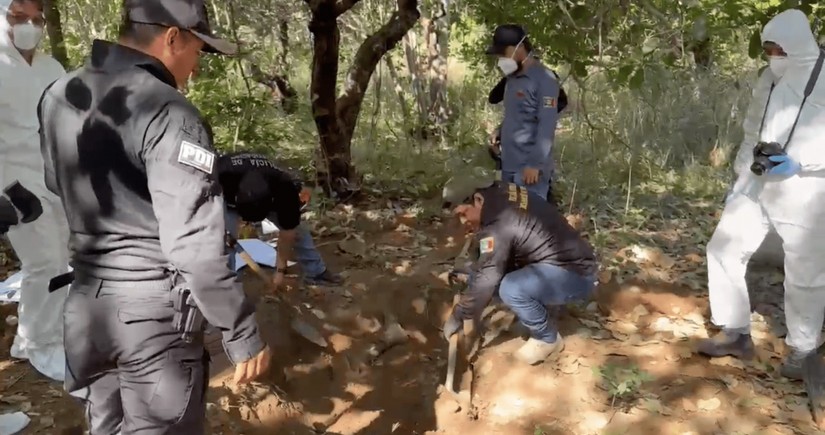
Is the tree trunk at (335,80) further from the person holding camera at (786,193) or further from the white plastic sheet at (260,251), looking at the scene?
the person holding camera at (786,193)

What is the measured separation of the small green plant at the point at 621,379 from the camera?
148 inches

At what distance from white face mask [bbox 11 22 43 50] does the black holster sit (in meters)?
2.02

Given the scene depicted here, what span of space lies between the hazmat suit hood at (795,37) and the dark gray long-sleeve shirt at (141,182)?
2814 mm

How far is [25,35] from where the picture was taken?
3271 mm

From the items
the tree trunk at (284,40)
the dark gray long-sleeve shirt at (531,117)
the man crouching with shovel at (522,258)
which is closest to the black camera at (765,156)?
the man crouching with shovel at (522,258)

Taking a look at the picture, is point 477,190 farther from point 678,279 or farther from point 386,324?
point 678,279

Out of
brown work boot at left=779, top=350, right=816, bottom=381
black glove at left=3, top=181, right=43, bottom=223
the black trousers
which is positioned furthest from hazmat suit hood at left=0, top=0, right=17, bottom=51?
brown work boot at left=779, top=350, right=816, bottom=381

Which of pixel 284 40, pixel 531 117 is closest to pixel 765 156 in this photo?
pixel 531 117

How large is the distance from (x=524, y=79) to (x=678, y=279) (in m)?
1.82

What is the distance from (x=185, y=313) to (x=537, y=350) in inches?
99.1

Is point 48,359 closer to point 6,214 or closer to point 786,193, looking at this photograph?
point 6,214

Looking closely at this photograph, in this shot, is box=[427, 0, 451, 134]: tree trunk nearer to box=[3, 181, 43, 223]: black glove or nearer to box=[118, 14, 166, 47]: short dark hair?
box=[3, 181, 43, 223]: black glove

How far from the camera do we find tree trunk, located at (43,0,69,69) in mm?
5559

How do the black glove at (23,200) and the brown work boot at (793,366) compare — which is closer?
the black glove at (23,200)
